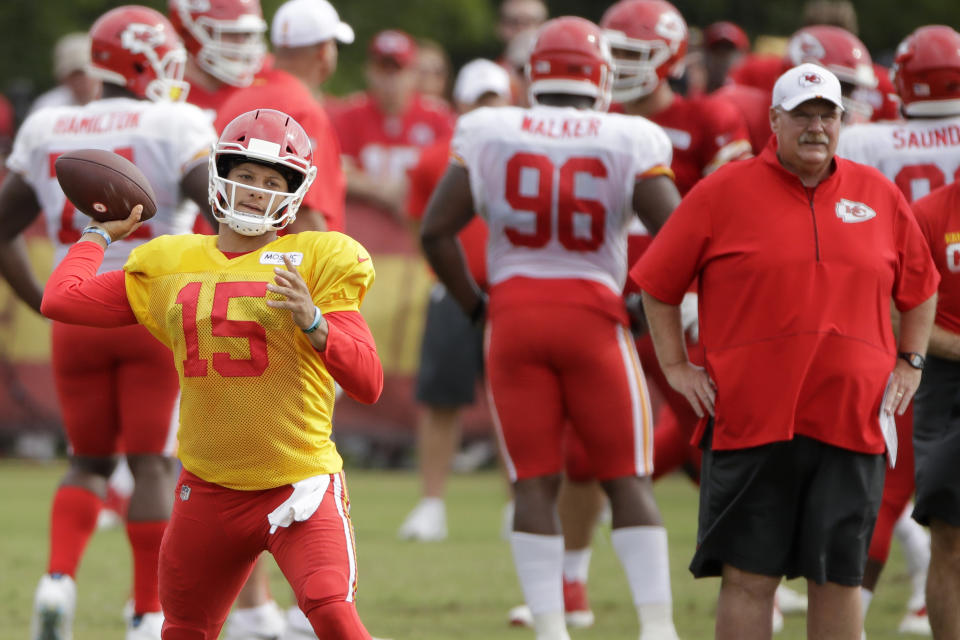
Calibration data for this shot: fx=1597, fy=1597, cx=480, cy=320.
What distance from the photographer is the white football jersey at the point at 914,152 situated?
235 inches

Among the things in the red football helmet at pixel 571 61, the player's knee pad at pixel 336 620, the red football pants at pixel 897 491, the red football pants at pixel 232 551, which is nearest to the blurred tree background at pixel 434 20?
the red football helmet at pixel 571 61

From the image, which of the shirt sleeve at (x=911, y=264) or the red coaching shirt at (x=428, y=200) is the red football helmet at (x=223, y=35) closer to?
the red coaching shirt at (x=428, y=200)

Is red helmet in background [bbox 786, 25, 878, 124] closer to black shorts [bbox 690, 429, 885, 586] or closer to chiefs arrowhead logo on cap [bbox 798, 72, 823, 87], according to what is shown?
chiefs arrowhead logo on cap [bbox 798, 72, 823, 87]

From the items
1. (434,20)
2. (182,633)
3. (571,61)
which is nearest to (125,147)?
(571,61)

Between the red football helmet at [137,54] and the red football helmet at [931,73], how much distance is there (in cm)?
274

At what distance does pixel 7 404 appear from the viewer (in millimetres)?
12586

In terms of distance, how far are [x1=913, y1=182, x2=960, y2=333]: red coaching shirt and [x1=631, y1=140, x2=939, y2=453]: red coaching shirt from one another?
470 mm

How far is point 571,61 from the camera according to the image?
5.99m

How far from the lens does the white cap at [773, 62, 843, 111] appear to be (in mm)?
4781

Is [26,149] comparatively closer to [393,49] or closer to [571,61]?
[571,61]

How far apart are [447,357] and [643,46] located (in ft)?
11.6

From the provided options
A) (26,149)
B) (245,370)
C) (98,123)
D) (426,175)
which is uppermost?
Result: (98,123)

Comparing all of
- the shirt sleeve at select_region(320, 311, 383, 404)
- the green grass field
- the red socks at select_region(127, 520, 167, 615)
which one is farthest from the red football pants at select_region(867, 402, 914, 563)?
the red socks at select_region(127, 520, 167, 615)

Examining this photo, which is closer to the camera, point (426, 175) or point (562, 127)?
point (562, 127)
